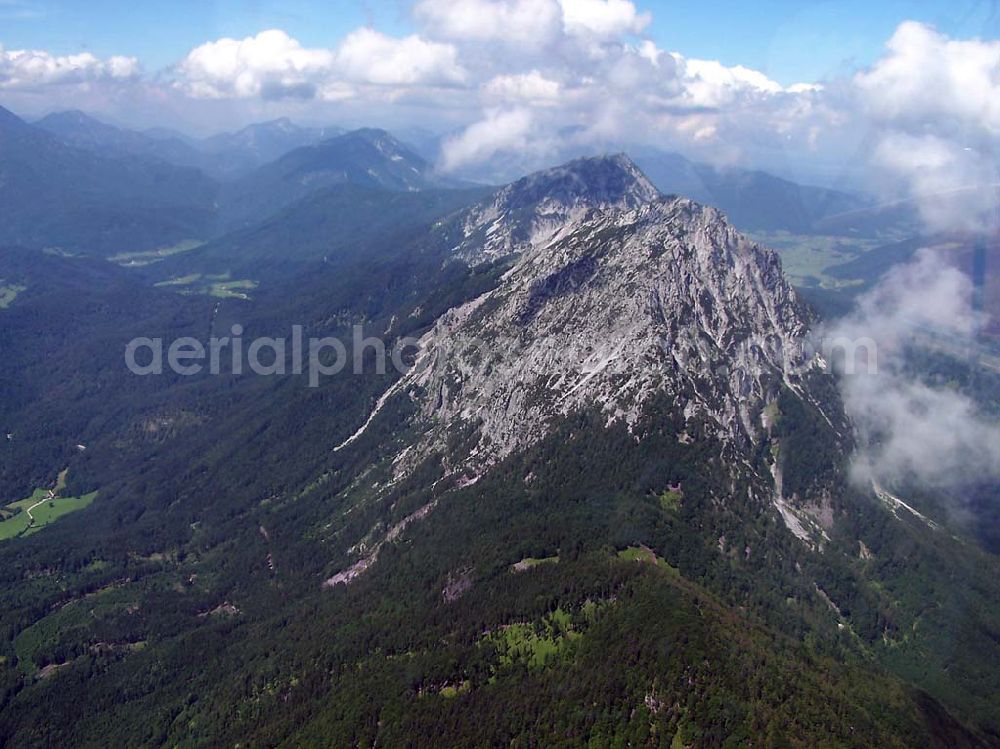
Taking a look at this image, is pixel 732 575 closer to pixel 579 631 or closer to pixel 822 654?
pixel 822 654

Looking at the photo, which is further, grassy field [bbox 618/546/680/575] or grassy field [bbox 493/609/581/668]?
grassy field [bbox 618/546/680/575]

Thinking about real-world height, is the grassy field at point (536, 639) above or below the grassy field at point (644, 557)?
below

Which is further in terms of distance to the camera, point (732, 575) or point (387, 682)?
point (732, 575)

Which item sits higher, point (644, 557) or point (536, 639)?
point (644, 557)

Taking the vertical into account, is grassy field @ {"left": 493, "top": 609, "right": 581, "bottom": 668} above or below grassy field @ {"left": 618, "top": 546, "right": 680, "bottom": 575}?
below

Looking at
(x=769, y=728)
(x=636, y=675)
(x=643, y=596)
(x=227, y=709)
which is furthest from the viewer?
(x=227, y=709)

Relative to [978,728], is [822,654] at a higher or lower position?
higher

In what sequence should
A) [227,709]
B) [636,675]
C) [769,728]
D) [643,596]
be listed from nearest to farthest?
[769,728] < [636,675] < [643,596] < [227,709]

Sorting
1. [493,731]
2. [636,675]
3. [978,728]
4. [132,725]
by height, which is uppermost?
[636,675]

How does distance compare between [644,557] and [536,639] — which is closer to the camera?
[536,639]

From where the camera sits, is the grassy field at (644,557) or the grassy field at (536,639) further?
the grassy field at (644,557)

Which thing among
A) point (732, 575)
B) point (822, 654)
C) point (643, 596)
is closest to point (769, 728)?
point (643, 596)
